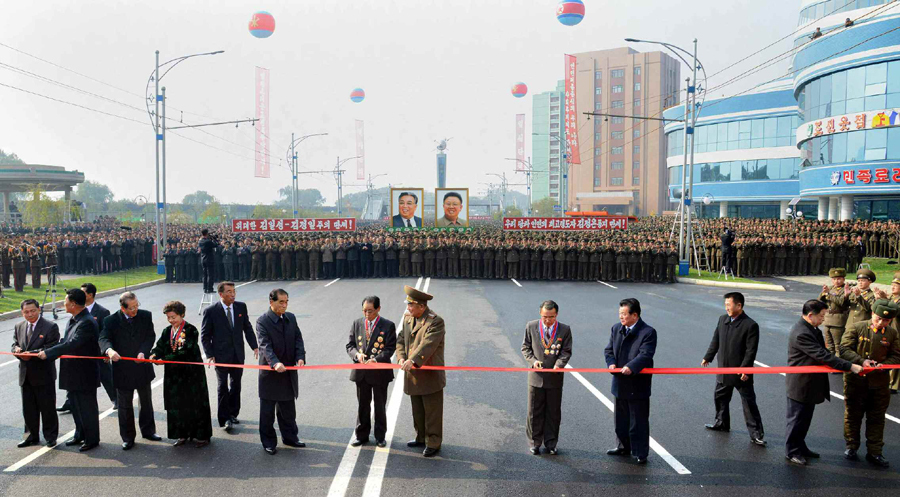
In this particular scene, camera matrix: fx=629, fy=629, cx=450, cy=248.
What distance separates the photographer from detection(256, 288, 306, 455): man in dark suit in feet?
22.0

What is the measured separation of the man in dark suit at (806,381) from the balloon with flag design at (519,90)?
6414 cm

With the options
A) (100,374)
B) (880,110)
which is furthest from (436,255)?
(880,110)

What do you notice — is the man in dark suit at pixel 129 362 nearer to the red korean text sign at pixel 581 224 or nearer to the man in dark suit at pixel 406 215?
the red korean text sign at pixel 581 224

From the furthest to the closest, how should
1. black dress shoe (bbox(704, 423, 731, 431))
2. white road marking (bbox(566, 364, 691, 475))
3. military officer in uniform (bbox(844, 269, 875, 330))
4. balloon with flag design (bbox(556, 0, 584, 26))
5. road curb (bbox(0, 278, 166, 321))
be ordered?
balloon with flag design (bbox(556, 0, 584, 26)) → road curb (bbox(0, 278, 166, 321)) → military officer in uniform (bbox(844, 269, 875, 330)) → black dress shoe (bbox(704, 423, 731, 431)) → white road marking (bbox(566, 364, 691, 475))

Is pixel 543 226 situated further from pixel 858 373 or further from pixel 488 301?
pixel 858 373

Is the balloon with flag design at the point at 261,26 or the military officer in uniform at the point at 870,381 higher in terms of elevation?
the balloon with flag design at the point at 261,26

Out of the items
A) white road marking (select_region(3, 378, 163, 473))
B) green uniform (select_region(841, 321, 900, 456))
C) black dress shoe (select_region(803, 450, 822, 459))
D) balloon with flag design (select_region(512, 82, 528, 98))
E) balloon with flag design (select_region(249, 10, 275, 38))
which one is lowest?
white road marking (select_region(3, 378, 163, 473))

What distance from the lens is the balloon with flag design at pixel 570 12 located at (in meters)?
28.9

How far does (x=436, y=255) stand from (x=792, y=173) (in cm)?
4596

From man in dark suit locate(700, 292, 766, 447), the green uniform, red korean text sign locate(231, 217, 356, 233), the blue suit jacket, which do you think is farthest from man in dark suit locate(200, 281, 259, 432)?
red korean text sign locate(231, 217, 356, 233)

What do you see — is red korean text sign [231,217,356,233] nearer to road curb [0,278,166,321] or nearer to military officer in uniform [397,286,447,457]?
road curb [0,278,166,321]

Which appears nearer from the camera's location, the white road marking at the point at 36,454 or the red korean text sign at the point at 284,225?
the white road marking at the point at 36,454

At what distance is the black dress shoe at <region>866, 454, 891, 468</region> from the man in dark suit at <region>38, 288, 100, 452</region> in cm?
816

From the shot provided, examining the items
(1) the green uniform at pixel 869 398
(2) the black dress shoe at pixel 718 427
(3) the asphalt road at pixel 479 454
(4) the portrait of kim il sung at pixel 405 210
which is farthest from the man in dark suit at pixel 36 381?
(4) the portrait of kim il sung at pixel 405 210
